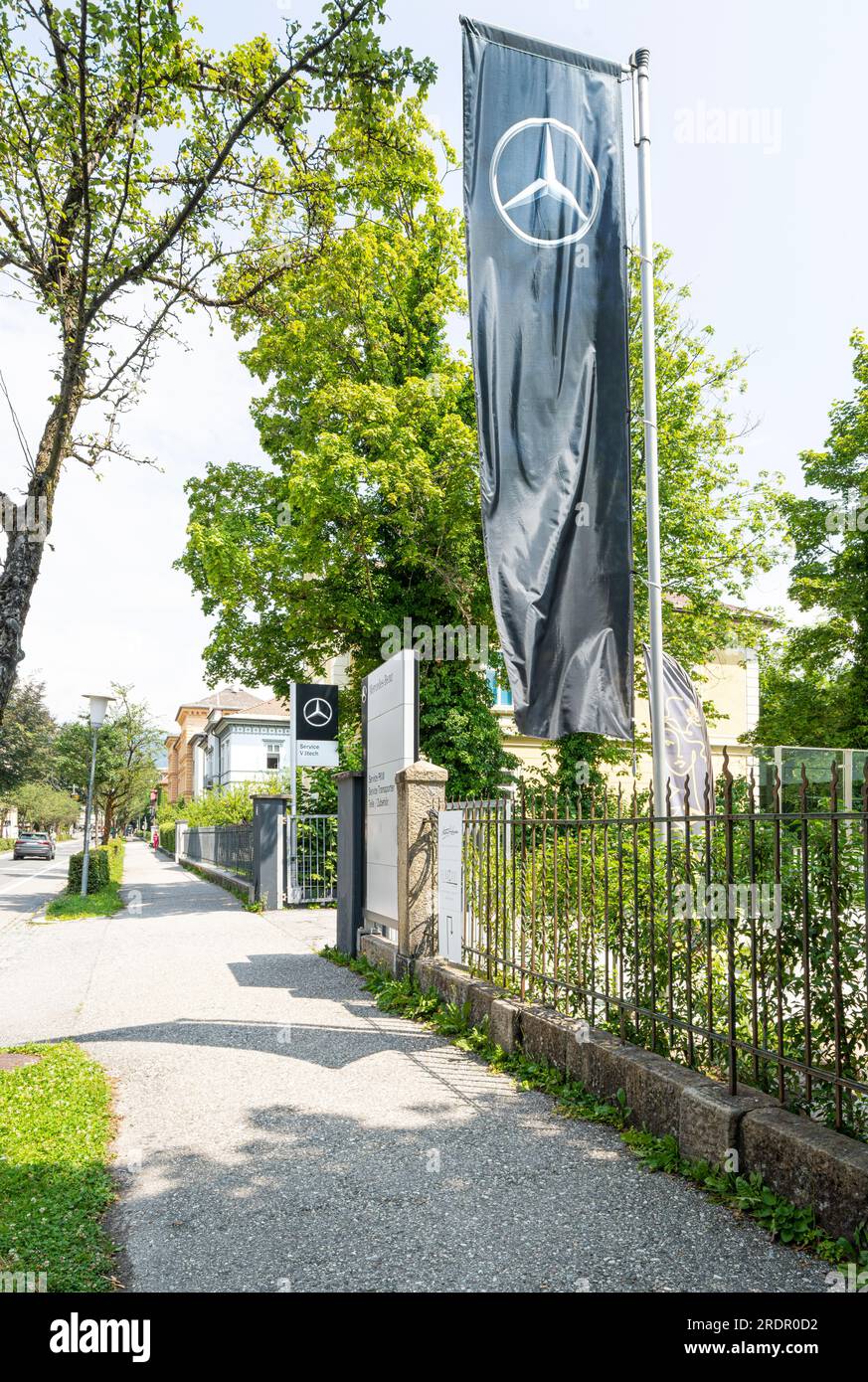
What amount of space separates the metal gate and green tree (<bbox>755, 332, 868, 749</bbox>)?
1452 cm

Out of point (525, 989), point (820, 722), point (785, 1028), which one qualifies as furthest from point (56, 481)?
point (820, 722)

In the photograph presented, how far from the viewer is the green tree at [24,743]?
53688mm

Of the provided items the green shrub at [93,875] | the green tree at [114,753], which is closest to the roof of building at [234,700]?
the green tree at [114,753]

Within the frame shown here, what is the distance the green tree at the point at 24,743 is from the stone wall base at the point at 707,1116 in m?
50.0

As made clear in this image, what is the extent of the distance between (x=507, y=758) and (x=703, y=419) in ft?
30.1

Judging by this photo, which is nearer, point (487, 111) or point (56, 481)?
point (56, 481)

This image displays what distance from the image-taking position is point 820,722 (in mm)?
27047

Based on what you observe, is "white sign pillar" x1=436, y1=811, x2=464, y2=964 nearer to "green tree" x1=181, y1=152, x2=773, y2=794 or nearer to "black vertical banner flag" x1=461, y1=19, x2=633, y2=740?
"black vertical banner flag" x1=461, y1=19, x2=633, y2=740

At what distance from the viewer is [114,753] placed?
48.1 meters

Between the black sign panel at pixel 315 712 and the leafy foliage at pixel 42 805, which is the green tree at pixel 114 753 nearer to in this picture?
the leafy foliage at pixel 42 805

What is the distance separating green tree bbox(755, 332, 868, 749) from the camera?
1053 inches

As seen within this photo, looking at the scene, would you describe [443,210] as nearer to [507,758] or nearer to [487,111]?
[507,758]

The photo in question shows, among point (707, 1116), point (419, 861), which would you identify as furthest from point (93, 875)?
point (707, 1116)

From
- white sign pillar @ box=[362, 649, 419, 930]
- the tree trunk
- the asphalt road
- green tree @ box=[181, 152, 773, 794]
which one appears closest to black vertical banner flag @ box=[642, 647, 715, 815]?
white sign pillar @ box=[362, 649, 419, 930]
